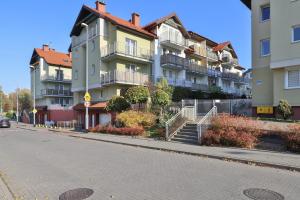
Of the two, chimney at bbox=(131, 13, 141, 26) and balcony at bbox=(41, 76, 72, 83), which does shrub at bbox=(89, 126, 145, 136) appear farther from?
balcony at bbox=(41, 76, 72, 83)

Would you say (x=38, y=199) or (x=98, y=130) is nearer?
(x=38, y=199)

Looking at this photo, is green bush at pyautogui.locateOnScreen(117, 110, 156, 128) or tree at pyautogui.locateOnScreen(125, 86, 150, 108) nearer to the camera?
green bush at pyautogui.locateOnScreen(117, 110, 156, 128)

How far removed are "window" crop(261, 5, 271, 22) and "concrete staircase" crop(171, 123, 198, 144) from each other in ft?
38.6

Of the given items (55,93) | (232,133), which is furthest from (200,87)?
(55,93)

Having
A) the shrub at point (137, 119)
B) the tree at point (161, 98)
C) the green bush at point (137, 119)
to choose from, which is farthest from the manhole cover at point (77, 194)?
the tree at point (161, 98)

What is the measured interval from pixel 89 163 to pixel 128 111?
43.1 ft

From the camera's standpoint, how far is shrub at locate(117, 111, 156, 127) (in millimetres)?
21562

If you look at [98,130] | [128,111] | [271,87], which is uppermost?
[271,87]

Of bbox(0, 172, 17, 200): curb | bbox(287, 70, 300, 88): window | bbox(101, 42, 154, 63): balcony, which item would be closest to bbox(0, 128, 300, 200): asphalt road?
bbox(0, 172, 17, 200): curb

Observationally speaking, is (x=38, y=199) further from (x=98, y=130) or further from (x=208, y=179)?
(x=98, y=130)

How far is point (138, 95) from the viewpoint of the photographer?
23438 mm

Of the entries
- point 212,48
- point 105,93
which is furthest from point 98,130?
point 212,48

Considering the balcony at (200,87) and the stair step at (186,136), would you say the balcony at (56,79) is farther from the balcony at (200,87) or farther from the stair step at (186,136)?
the stair step at (186,136)

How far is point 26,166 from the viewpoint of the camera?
400 inches
